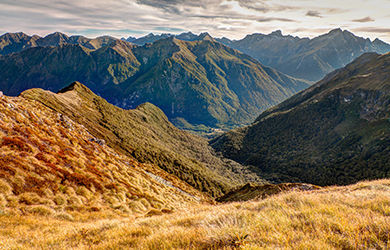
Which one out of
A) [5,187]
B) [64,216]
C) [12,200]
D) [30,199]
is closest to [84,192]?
[30,199]

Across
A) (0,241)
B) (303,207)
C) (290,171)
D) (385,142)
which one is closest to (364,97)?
(385,142)

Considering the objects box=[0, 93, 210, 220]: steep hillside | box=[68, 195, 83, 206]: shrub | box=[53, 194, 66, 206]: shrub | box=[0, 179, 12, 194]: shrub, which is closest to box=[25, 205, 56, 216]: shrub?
box=[0, 93, 210, 220]: steep hillside

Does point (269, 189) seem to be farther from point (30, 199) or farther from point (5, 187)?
point (5, 187)

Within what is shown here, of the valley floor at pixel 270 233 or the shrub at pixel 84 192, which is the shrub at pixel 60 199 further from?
the valley floor at pixel 270 233

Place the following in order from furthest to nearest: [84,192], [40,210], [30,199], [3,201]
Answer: [84,192] → [30,199] → [40,210] → [3,201]

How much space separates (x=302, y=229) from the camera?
740 cm

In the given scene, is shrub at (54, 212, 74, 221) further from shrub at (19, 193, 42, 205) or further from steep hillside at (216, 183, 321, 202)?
steep hillside at (216, 183, 321, 202)

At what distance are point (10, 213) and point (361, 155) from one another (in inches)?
7557

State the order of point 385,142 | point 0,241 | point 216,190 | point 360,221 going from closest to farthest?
1. point 360,221
2. point 0,241
3. point 216,190
4. point 385,142

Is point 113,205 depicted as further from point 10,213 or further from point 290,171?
point 290,171

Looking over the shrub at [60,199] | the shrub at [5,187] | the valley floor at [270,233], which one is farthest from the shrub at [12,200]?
the valley floor at [270,233]

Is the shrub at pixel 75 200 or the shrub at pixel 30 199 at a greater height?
the shrub at pixel 30 199

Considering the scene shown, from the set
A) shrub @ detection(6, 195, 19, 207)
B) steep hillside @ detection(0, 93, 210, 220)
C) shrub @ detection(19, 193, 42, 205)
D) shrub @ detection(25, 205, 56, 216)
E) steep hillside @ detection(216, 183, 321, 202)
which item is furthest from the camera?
steep hillside @ detection(216, 183, 321, 202)

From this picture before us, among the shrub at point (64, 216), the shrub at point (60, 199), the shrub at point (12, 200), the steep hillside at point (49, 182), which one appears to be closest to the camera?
the shrub at point (12, 200)
